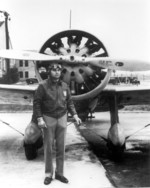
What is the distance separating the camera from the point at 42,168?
5.76 m

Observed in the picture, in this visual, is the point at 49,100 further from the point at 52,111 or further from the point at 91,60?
the point at 91,60

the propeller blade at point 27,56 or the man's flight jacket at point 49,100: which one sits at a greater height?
the propeller blade at point 27,56

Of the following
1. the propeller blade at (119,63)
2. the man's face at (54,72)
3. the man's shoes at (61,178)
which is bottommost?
the man's shoes at (61,178)

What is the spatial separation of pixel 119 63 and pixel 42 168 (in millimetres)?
2395

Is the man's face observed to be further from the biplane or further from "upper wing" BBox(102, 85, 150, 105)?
"upper wing" BBox(102, 85, 150, 105)

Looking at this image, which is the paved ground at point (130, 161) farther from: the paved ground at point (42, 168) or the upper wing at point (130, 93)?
the upper wing at point (130, 93)

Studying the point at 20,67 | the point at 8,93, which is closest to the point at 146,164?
the point at 8,93

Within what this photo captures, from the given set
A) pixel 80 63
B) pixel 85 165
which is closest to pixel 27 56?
pixel 80 63

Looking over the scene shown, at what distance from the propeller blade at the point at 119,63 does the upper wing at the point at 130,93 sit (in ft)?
4.21

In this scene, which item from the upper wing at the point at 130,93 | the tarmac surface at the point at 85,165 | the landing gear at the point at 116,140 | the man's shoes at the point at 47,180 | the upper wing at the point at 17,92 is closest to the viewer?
the man's shoes at the point at 47,180

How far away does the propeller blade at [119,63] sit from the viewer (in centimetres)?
586

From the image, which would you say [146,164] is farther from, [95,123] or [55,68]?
[95,123]

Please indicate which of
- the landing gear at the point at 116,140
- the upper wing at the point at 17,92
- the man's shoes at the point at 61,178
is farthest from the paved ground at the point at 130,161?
the upper wing at the point at 17,92

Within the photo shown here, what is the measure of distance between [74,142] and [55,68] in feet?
13.3
